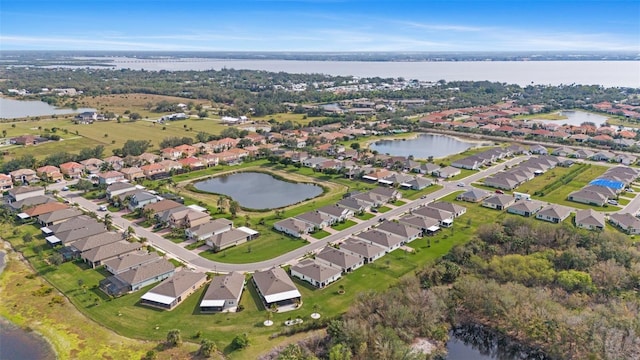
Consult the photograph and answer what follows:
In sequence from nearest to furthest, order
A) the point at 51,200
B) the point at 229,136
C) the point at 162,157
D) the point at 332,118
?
the point at 51,200 → the point at 162,157 → the point at 229,136 → the point at 332,118

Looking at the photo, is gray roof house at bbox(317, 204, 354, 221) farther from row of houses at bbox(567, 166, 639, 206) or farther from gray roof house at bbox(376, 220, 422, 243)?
row of houses at bbox(567, 166, 639, 206)

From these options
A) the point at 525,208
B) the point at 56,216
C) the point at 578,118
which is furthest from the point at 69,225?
the point at 578,118

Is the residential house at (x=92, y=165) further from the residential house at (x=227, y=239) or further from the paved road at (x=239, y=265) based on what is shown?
the residential house at (x=227, y=239)

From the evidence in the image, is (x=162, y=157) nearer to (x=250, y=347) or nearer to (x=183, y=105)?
(x=250, y=347)

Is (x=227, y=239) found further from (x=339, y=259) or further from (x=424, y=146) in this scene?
(x=424, y=146)

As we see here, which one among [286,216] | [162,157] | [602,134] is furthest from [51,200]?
[602,134]
